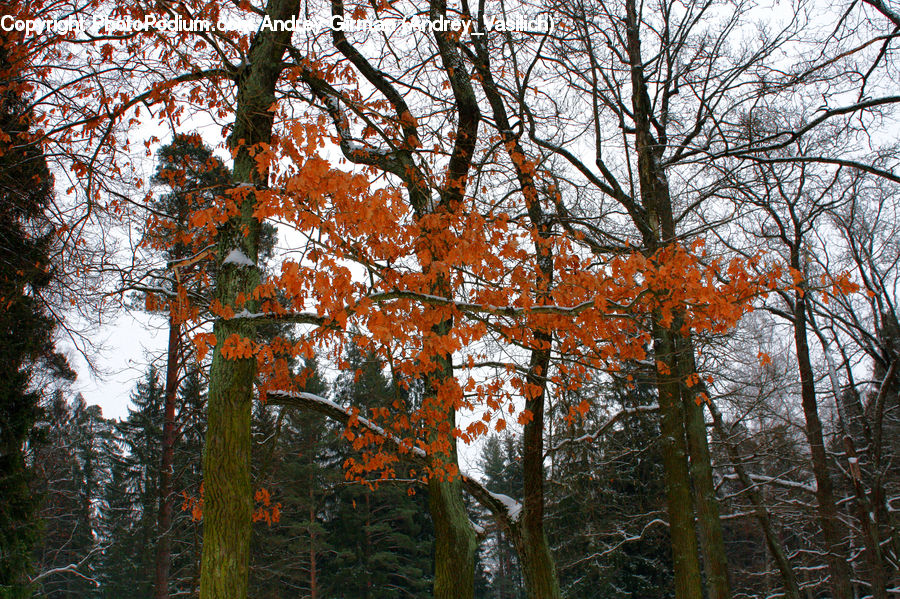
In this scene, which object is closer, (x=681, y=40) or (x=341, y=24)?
(x=341, y=24)

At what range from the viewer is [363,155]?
21.9 ft

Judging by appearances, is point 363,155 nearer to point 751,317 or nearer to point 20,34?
point 20,34

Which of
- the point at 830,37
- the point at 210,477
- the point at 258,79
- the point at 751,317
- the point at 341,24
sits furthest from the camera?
the point at 751,317

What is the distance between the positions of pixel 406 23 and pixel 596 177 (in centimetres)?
386

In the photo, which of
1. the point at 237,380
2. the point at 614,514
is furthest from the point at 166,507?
the point at 614,514

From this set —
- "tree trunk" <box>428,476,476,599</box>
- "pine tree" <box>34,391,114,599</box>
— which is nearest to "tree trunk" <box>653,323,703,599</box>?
"tree trunk" <box>428,476,476,599</box>

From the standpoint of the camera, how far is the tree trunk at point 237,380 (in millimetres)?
4430

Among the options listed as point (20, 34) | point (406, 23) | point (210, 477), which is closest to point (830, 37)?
point (406, 23)

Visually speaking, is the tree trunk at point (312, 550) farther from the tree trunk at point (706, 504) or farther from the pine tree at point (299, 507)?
the tree trunk at point (706, 504)

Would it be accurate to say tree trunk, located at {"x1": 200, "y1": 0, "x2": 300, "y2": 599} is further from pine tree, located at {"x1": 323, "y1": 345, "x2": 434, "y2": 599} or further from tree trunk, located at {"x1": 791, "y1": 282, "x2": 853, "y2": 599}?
pine tree, located at {"x1": 323, "y1": 345, "x2": 434, "y2": 599}

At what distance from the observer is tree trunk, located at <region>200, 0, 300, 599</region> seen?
174 inches

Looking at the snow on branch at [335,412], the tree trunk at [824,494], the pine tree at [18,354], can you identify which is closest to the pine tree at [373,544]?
the pine tree at [18,354]

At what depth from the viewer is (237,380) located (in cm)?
489

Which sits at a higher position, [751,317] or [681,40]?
[681,40]
